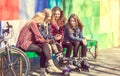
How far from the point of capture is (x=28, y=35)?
253 inches

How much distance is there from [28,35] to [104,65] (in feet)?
8.16

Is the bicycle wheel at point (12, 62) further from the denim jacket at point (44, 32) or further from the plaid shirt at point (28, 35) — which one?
the denim jacket at point (44, 32)

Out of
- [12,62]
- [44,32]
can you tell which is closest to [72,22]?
[44,32]

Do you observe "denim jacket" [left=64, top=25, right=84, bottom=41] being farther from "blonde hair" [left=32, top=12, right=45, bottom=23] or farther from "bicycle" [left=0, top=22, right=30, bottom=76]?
"bicycle" [left=0, top=22, right=30, bottom=76]

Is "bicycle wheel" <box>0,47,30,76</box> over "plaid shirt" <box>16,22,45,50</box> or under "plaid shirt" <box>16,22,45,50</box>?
under

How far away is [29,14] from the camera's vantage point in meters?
7.96

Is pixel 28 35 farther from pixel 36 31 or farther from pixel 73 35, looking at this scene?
pixel 73 35

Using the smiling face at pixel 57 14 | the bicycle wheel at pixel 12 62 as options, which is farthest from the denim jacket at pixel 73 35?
the bicycle wheel at pixel 12 62

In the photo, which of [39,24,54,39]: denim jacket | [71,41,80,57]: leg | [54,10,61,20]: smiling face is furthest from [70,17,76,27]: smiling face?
[39,24,54,39]: denim jacket

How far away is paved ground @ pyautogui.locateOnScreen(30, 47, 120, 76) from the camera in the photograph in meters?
7.27

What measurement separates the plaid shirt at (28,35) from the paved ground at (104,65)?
2.99ft

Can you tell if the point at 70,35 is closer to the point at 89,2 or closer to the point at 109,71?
the point at 109,71

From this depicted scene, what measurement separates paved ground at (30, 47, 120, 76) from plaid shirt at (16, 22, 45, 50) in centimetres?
91

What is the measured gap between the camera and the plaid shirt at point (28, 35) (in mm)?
6395
